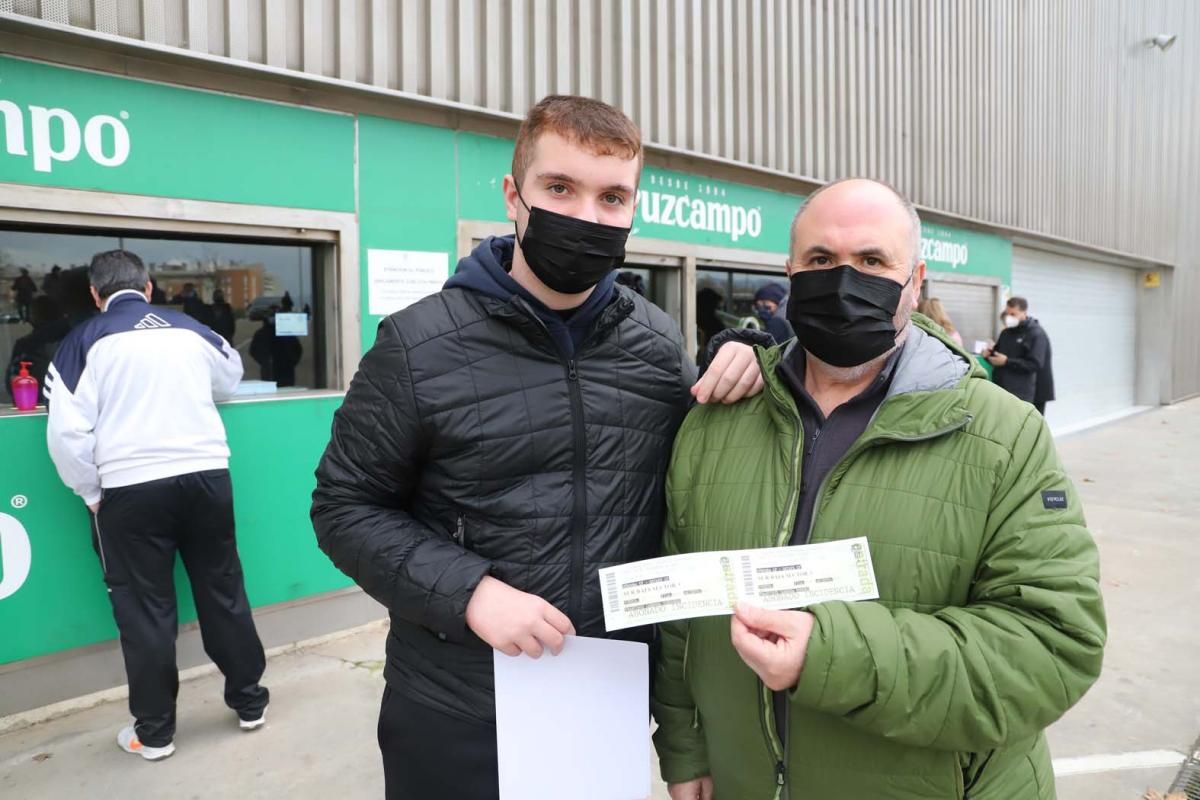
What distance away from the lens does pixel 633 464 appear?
1684 mm

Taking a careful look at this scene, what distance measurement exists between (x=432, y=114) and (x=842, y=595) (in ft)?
13.7

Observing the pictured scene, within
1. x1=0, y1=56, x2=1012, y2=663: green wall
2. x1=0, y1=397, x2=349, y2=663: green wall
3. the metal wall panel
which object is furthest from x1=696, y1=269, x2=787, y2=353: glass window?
x1=0, y1=397, x2=349, y2=663: green wall

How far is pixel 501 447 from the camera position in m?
1.56

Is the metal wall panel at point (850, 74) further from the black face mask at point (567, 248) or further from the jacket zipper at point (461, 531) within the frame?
the jacket zipper at point (461, 531)

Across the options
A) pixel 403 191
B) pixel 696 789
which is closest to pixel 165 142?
pixel 403 191

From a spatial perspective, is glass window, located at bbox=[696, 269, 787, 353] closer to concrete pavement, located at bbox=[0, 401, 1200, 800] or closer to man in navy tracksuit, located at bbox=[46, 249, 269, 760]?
concrete pavement, located at bbox=[0, 401, 1200, 800]

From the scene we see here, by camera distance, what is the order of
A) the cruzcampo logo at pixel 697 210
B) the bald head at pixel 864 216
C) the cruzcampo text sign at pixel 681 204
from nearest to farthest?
the bald head at pixel 864 216
the cruzcampo text sign at pixel 681 204
the cruzcampo logo at pixel 697 210

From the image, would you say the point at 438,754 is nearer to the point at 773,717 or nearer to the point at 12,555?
the point at 773,717

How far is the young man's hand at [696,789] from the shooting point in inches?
66.6

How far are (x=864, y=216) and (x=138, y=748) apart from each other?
3.48 metres

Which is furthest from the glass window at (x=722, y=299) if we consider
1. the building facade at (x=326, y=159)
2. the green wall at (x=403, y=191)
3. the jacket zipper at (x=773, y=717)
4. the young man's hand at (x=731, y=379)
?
the jacket zipper at (x=773, y=717)

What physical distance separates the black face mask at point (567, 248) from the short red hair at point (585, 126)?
133mm

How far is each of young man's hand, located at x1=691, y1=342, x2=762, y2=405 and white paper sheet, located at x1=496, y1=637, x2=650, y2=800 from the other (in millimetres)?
514

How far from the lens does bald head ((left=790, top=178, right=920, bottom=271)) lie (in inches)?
59.8
